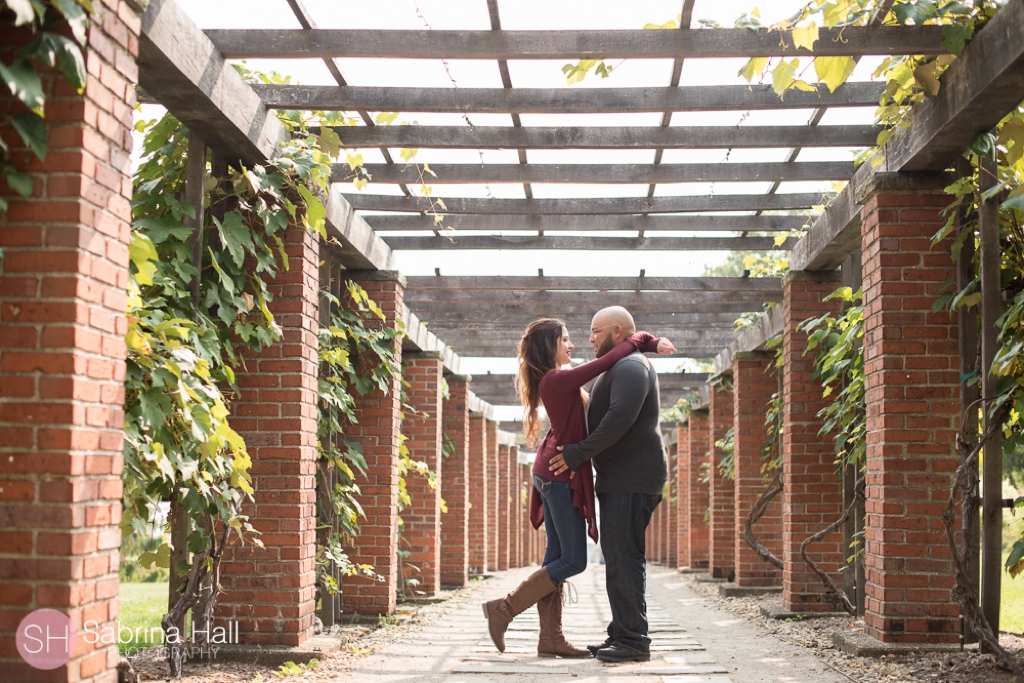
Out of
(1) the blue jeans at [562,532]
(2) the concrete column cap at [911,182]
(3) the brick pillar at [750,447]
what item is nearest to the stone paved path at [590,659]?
(1) the blue jeans at [562,532]

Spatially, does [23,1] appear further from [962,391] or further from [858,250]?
[858,250]

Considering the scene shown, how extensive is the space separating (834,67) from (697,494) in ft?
36.7

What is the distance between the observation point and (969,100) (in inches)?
161

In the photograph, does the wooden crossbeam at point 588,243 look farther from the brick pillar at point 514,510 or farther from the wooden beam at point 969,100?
the brick pillar at point 514,510

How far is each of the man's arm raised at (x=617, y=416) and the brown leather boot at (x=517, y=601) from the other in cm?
58

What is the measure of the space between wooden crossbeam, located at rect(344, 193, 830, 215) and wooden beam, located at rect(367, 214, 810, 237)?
361mm

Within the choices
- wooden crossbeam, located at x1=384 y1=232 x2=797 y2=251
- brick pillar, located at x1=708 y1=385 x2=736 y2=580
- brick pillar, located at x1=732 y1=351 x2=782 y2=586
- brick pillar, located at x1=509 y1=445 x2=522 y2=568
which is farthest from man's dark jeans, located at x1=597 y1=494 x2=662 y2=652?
brick pillar, located at x1=509 y1=445 x2=522 y2=568

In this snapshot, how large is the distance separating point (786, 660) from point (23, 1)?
4715 millimetres

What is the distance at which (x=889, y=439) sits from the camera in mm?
4949

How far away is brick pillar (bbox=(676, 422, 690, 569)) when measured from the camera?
15.5 m

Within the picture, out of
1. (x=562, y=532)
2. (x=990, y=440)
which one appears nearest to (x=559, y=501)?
(x=562, y=532)

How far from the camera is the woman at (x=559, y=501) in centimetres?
459

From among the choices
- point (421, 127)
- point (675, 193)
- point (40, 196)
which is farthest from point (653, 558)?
point (40, 196)

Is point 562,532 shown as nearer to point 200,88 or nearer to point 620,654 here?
point 620,654
